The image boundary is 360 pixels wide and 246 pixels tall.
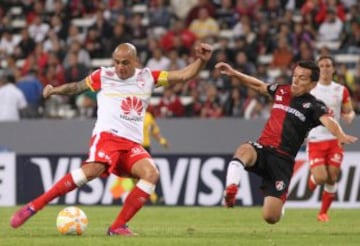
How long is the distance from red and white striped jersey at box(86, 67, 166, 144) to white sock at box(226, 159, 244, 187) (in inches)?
51.7

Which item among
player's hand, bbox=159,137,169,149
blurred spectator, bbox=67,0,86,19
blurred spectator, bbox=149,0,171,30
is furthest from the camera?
blurred spectator, bbox=67,0,86,19

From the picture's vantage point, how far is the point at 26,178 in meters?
23.8

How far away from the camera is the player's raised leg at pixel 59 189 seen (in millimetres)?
13742

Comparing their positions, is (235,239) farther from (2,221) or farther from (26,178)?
(26,178)

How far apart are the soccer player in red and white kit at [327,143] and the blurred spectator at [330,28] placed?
28.8ft

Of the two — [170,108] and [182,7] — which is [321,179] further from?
[182,7]

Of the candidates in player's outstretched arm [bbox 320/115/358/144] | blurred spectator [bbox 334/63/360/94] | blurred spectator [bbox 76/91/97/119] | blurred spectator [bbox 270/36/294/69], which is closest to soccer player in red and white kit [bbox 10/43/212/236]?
player's outstretched arm [bbox 320/115/358/144]

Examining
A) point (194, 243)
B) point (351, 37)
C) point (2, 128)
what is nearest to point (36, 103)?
point (2, 128)

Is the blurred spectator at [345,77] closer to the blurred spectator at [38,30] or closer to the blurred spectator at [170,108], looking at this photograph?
the blurred spectator at [170,108]

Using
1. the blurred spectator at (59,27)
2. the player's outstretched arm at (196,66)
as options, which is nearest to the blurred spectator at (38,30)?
the blurred spectator at (59,27)

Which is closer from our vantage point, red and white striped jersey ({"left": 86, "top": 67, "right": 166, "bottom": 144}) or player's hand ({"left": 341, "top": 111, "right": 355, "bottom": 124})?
red and white striped jersey ({"left": 86, "top": 67, "right": 166, "bottom": 144})

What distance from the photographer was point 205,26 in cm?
2847

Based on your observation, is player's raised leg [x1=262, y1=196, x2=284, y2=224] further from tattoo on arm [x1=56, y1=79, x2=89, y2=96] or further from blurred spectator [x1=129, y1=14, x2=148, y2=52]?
blurred spectator [x1=129, y1=14, x2=148, y2=52]

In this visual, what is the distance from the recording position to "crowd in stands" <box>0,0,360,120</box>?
26.0 metres
